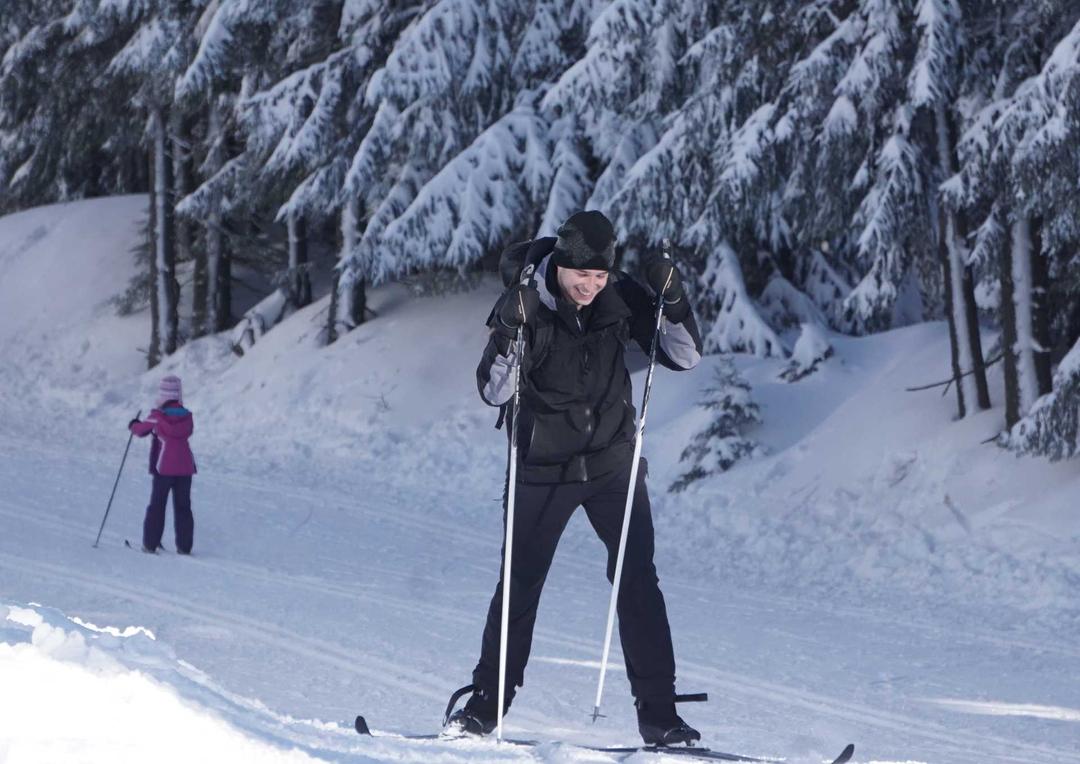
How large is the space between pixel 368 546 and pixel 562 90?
5769mm

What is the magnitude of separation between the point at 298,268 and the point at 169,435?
1128 centimetres

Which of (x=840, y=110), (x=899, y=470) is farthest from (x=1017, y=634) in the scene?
(x=840, y=110)

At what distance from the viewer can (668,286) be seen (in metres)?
4.91

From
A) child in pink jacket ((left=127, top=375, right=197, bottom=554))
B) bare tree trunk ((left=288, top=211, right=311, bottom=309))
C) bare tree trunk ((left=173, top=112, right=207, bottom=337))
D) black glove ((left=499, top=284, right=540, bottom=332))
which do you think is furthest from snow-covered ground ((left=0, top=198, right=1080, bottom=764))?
bare tree trunk ((left=173, top=112, right=207, bottom=337))

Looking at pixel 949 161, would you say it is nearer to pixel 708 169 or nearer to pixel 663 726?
pixel 708 169

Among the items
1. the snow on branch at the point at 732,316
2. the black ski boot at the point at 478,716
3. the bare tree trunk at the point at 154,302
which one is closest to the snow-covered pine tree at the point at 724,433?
the snow on branch at the point at 732,316

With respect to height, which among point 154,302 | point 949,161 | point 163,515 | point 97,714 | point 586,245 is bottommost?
point 163,515

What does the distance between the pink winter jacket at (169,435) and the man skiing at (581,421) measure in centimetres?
630

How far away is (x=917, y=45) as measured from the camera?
11492 millimetres

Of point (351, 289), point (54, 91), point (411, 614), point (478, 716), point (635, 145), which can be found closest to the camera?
point (478, 716)

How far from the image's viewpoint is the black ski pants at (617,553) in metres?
5.03

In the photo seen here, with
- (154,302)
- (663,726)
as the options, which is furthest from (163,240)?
(663,726)

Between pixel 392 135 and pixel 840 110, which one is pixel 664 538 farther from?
pixel 392 135

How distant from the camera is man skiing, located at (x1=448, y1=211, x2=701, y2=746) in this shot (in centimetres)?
485
